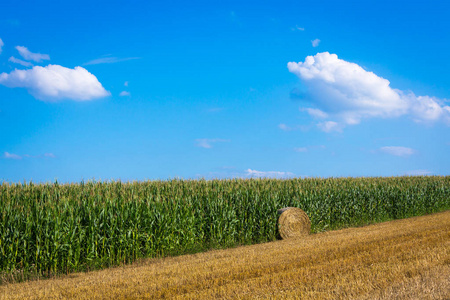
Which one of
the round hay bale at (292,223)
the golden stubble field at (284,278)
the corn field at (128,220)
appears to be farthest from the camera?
the round hay bale at (292,223)

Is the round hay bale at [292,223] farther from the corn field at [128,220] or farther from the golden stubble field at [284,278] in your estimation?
the golden stubble field at [284,278]

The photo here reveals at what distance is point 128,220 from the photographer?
14.2 m

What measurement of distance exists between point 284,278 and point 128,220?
6.86 m

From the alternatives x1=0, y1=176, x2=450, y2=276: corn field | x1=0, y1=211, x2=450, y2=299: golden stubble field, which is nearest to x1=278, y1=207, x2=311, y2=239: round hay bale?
x1=0, y1=176, x2=450, y2=276: corn field

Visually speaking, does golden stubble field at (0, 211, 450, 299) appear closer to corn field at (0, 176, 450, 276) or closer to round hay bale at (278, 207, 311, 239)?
corn field at (0, 176, 450, 276)

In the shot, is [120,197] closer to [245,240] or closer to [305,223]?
[245,240]

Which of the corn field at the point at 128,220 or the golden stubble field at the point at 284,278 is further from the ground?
the corn field at the point at 128,220

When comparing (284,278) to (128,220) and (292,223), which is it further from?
(292,223)

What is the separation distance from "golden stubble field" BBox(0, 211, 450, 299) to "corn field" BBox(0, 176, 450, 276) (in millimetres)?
918

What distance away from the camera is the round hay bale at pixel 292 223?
63.0 feet

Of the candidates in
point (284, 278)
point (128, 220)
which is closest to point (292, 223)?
point (128, 220)

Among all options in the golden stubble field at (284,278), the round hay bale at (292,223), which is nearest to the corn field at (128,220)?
the round hay bale at (292,223)

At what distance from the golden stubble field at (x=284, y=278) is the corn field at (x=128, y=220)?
36.1 inches

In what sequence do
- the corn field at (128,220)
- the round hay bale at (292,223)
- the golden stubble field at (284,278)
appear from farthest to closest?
the round hay bale at (292,223) < the corn field at (128,220) < the golden stubble field at (284,278)
